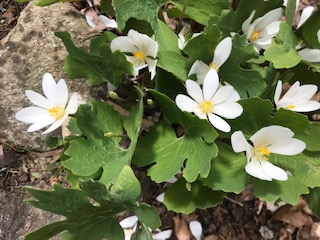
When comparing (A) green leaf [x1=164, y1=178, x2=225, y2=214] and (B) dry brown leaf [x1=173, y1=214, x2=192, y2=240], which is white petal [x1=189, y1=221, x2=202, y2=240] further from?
(A) green leaf [x1=164, y1=178, x2=225, y2=214]

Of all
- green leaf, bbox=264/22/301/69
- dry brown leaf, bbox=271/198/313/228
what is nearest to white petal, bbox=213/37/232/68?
green leaf, bbox=264/22/301/69

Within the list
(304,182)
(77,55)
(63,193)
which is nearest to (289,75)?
(304,182)

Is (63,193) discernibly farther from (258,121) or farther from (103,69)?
(258,121)

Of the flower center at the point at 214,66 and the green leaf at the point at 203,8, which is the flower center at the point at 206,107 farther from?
the green leaf at the point at 203,8

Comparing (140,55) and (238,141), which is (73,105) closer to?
(140,55)

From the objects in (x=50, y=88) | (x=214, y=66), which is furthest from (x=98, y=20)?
(x=214, y=66)

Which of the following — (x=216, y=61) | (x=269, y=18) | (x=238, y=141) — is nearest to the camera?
(x=238, y=141)
